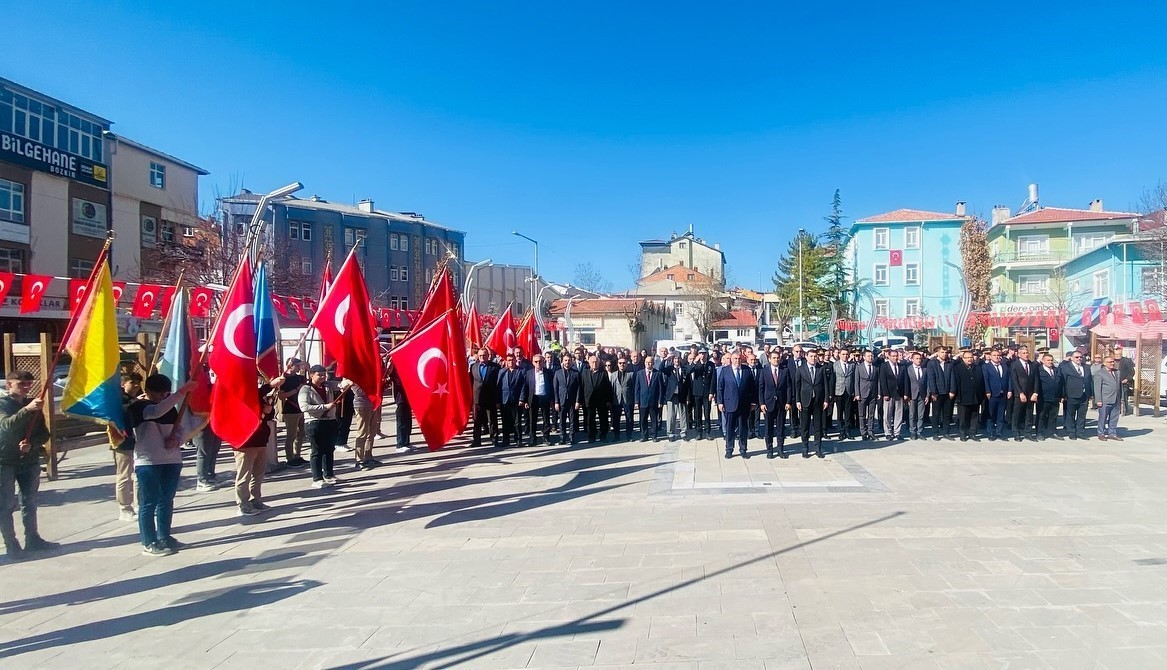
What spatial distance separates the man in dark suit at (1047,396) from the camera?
13.1 m

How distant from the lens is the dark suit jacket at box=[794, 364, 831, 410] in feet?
38.3

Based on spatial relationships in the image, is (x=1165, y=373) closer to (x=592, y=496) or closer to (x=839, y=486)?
(x=839, y=486)

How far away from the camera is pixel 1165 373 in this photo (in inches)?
771

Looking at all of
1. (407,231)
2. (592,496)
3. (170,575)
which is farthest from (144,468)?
(407,231)

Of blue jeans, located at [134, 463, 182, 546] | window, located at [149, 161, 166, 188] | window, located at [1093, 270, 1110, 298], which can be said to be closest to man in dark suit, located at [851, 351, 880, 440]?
blue jeans, located at [134, 463, 182, 546]

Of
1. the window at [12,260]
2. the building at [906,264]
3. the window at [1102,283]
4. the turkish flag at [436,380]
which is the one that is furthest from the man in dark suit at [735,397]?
the building at [906,264]

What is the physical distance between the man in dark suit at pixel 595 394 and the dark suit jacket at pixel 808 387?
366 centimetres

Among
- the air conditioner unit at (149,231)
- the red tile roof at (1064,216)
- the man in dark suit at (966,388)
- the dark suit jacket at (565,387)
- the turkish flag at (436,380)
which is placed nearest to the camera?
the turkish flag at (436,380)

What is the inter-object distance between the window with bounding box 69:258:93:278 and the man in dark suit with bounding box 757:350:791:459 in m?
35.4

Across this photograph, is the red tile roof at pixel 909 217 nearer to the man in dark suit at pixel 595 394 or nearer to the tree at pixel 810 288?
the tree at pixel 810 288

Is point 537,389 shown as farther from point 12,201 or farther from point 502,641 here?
point 12,201

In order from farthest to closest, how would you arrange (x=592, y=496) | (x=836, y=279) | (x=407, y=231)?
1. (x=407, y=231)
2. (x=836, y=279)
3. (x=592, y=496)

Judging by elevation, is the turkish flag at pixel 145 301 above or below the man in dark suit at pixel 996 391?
above

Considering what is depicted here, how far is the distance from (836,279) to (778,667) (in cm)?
5462
